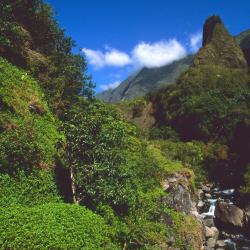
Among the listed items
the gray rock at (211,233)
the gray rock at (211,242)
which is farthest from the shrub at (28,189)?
the gray rock at (211,233)

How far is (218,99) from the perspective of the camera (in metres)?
80.8

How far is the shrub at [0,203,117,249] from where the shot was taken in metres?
21.3

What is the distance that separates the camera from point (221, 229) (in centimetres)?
4275

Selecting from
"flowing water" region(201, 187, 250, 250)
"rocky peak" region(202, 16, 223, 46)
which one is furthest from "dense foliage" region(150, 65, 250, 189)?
"rocky peak" region(202, 16, 223, 46)

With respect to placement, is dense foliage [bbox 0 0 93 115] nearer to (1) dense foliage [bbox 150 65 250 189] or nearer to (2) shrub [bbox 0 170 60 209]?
(2) shrub [bbox 0 170 60 209]

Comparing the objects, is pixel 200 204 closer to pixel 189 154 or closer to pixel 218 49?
pixel 189 154

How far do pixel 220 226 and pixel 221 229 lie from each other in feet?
1.43

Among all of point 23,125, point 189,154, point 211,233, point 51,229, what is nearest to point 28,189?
point 51,229

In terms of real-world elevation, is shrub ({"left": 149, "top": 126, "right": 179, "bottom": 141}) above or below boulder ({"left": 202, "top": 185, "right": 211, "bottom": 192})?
above

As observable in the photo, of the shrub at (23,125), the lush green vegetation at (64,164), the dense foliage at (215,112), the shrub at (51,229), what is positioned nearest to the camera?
the shrub at (51,229)

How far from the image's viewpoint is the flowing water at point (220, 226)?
1550 inches

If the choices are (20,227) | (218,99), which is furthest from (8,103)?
(218,99)

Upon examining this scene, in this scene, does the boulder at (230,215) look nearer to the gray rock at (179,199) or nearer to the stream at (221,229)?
the stream at (221,229)

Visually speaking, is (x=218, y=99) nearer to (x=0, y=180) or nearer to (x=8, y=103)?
(x=8, y=103)
